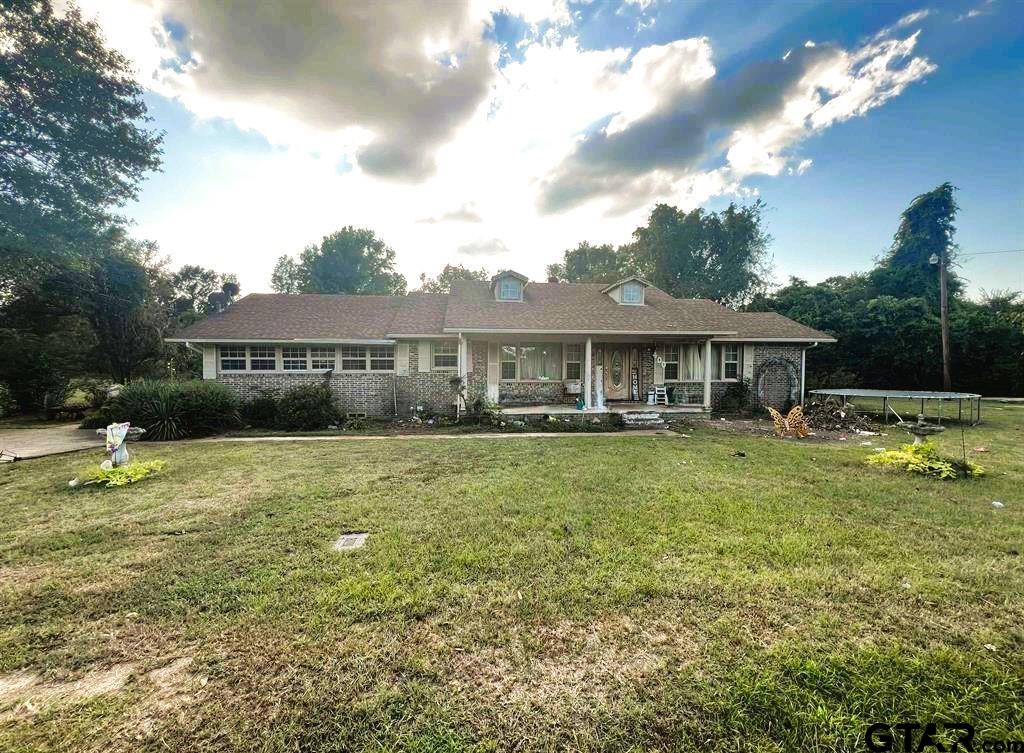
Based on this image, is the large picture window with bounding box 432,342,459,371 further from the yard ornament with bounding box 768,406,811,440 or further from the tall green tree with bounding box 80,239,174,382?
the tall green tree with bounding box 80,239,174,382

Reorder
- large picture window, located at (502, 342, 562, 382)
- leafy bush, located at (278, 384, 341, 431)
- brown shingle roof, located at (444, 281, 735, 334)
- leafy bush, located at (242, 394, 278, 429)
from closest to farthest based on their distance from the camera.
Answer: leafy bush, located at (278, 384, 341, 431) → leafy bush, located at (242, 394, 278, 429) → brown shingle roof, located at (444, 281, 735, 334) → large picture window, located at (502, 342, 562, 382)

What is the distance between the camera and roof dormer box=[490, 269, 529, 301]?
15.4m

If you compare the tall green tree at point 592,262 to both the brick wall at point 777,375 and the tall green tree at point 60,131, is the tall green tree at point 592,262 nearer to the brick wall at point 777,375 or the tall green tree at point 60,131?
the brick wall at point 777,375

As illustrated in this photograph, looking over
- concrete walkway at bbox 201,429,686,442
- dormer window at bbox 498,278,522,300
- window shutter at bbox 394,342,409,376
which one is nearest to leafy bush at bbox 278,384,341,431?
concrete walkway at bbox 201,429,686,442

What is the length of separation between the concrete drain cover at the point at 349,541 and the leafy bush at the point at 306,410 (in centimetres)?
890

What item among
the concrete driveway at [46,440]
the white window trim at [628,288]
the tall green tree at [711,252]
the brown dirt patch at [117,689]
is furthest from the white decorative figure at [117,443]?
the tall green tree at [711,252]

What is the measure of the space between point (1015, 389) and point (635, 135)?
2317 cm

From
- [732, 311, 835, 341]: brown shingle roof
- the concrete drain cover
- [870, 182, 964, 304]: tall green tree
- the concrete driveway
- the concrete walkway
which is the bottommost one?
the concrete drain cover

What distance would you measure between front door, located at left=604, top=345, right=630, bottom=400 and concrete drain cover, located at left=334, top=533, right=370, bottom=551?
40.3 feet

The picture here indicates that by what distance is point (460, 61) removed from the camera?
411 inches

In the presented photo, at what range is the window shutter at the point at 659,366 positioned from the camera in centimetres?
1497

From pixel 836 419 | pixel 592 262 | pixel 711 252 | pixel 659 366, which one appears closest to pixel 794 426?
pixel 836 419

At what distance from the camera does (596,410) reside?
12.5 metres

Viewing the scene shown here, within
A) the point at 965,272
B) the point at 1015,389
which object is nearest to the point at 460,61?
the point at 1015,389
